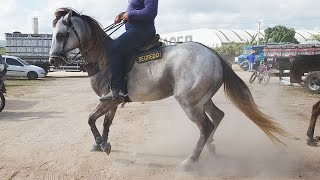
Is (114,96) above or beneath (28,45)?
beneath

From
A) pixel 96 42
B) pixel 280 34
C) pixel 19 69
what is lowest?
pixel 19 69

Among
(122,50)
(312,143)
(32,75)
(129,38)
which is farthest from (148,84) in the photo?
(32,75)

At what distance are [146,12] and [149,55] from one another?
A: 0.66 metres

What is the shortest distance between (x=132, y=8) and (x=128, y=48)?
635mm

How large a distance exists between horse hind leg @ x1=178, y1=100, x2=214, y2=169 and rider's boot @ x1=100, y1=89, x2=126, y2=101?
3.13 feet

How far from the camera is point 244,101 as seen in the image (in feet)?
21.6

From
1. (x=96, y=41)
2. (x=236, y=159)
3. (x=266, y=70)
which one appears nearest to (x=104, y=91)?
(x=96, y=41)

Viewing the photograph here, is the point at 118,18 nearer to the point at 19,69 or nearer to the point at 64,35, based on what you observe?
the point at 64,35

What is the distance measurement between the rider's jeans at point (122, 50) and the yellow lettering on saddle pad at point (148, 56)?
0.16m

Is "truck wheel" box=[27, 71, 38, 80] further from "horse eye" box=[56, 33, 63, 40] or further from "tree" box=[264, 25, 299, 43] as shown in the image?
"tree" box=[264, 25, 299, 43]

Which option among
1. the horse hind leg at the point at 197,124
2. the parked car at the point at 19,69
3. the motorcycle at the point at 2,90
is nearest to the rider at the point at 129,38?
the horse hind leg at the point at 197,124

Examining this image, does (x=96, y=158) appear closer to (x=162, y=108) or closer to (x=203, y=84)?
(x=203, y=84)

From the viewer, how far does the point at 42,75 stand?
1225 inches

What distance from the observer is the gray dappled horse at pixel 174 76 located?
6.21 metres
